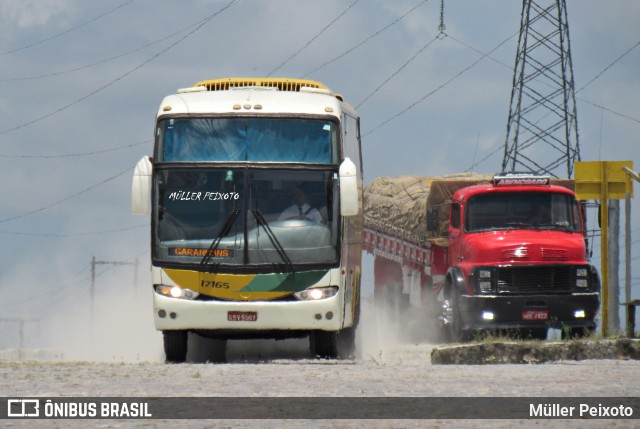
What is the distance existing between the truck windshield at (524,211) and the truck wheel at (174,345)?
26.2 ft

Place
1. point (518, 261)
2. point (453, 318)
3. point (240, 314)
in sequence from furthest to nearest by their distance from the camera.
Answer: point (453, 318)
point (518, 261)
point (240, 314)

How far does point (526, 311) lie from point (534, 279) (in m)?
0.65

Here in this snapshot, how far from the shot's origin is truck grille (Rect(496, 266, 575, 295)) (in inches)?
995

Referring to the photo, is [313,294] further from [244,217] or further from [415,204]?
[415,204]

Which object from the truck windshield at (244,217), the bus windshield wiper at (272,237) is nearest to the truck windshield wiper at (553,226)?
the truck windshield at (244,217)

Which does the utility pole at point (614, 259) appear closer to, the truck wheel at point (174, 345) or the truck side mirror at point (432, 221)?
the truck side mirror at point (432, 221)

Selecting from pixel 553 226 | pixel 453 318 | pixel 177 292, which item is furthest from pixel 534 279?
pixel 177 292

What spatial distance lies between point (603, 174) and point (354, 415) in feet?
43.6

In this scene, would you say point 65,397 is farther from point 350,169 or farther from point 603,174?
point 603,174

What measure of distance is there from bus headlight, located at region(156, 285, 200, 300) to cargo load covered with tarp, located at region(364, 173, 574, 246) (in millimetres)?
7835

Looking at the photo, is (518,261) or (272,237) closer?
(272,237)

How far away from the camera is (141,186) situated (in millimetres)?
18250

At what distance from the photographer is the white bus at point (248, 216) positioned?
61.2 ft

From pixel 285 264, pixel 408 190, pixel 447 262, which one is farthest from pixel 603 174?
pixel 408 190
